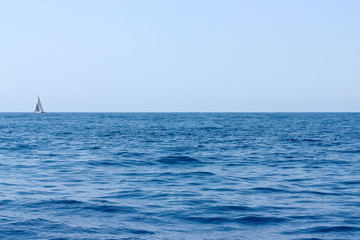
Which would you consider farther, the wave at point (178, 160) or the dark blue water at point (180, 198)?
the wave at point (178, 160)

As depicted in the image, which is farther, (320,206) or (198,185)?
(198,185)

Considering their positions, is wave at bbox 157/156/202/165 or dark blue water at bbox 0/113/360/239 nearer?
dark blue water at bbox 0/113/360/239

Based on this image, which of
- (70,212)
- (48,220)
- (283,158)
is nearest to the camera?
(48,220)

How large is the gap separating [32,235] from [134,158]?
17160 millimetres

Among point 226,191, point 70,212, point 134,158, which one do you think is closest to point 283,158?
point 134,158

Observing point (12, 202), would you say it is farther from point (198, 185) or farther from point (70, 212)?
point (198, 185)

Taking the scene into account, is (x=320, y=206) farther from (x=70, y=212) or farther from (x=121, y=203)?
(x=70, y=212)

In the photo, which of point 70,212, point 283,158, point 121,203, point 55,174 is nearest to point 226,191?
point 121,203

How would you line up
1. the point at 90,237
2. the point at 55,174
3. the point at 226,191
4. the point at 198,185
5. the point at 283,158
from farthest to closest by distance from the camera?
1. the point at 283,158
2. the point at 55,174
3. the point at 198,185
4. the point at 226,191
5. the point at 90,237

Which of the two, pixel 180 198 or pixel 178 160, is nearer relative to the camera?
pixel 180 198

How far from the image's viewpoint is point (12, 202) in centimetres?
1401

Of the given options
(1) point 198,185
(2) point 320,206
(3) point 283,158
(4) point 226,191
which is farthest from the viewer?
(3) point 283,158

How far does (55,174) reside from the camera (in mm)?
20672

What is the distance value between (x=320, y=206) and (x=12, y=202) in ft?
34.8
